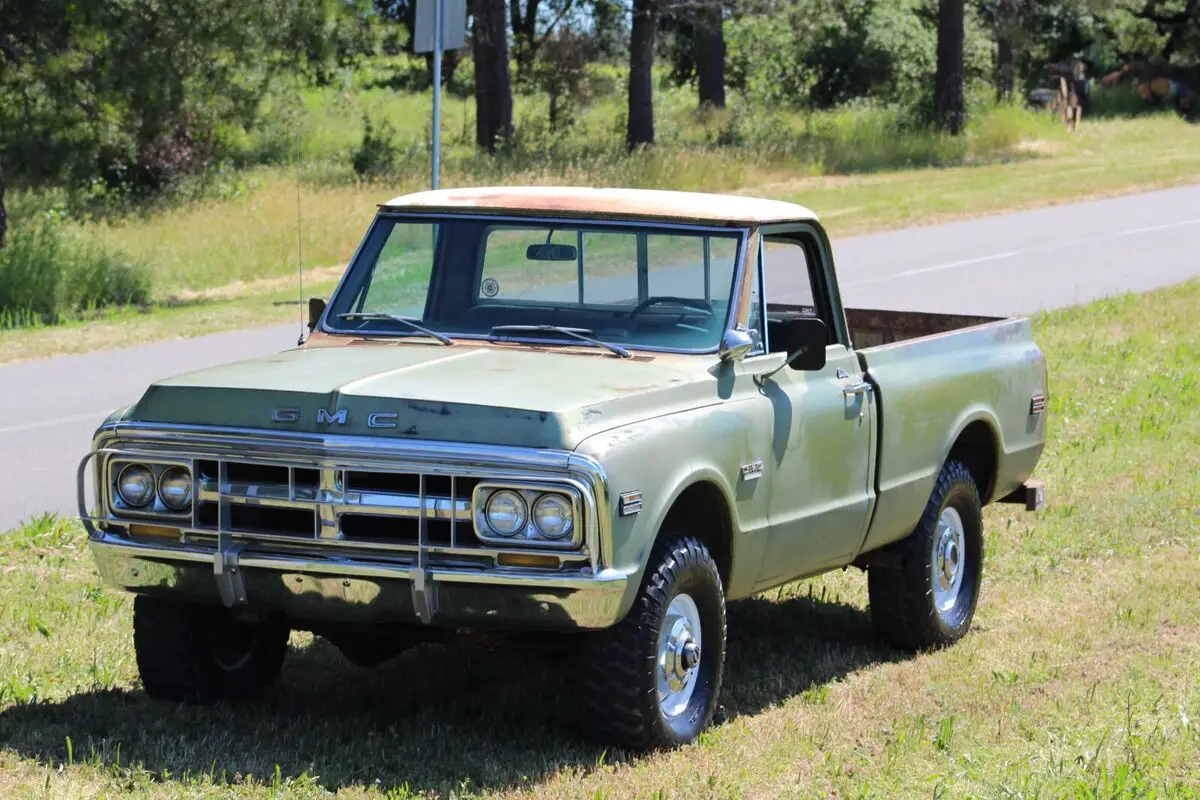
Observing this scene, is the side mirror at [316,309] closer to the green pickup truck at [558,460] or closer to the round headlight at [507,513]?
the green pickup truck at [558,460]

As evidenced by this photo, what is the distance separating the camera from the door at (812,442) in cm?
648

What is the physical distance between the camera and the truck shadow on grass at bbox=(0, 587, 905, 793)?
556cm

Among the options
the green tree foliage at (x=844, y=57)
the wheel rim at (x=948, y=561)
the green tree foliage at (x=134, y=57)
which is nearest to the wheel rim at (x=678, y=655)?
the wheel rim at (x=948, y=561)

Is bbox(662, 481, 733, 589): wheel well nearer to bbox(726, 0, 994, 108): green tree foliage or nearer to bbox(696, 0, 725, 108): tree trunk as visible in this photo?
bbox(696, 0, 725, 108): tree trunk

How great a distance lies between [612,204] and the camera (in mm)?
6848

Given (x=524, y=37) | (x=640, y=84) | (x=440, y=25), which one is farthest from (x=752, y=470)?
(x=524, y=37)

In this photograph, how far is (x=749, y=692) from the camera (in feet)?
22.3

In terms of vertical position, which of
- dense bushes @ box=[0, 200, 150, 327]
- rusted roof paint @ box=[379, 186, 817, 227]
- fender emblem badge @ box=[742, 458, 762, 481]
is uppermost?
rusted roof paint @ box=[379, 186, 817, 227]

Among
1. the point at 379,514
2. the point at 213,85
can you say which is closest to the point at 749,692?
the point at 379,514

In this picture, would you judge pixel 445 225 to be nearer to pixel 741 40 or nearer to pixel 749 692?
pixel 749 692

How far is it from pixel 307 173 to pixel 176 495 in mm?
25692

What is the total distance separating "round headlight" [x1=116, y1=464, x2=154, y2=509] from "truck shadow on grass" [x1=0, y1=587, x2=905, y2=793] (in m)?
0.72

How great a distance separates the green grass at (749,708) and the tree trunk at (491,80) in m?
24.6

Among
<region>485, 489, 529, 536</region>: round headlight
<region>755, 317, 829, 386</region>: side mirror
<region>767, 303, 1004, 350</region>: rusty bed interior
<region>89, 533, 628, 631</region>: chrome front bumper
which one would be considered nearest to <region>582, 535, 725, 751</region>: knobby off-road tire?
<region>89, 533, 628, 631</region>: chrome front bumper
